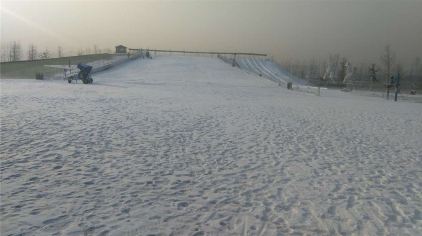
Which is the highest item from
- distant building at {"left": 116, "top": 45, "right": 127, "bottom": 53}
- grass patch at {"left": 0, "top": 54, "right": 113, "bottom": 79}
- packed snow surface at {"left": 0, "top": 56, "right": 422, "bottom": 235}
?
distant building at {"left": 116, "top": 45, "right": 127, "bottom": 53}

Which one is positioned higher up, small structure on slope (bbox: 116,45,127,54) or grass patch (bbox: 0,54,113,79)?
small structure on slope (bbox: 116,45,127,54)

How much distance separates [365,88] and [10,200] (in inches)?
2177

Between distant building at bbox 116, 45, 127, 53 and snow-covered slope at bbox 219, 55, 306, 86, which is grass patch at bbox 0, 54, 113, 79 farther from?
snow-covered slope at bbox 219, 55, 306, 86

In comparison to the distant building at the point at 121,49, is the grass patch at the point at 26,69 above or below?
below

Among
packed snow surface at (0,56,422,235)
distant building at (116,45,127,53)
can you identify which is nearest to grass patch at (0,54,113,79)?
distant building at (116,45,127,53)

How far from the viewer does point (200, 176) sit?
8625 millimetres

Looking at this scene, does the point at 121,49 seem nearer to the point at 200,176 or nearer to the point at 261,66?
the point at 261,66

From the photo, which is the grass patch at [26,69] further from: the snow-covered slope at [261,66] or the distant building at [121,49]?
→ the snow-covered slope at [261,66]

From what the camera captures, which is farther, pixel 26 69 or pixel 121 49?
pixel 121 49

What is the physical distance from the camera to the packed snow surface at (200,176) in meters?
6.29

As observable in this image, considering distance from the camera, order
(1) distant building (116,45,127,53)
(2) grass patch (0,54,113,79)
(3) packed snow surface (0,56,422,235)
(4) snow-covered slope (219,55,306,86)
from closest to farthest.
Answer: (3) packed snow surface (0,56,422,235) < (2) grass patch (0,54,113,79) < (4) snow-covered slope (219,55,306,86) < (1) distant building (116,45,127,53)

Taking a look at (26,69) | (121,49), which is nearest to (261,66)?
(121,49)

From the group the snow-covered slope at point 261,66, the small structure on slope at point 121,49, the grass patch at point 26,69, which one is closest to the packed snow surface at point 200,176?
the grass patch at point 26,69

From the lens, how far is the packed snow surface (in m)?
6.29
